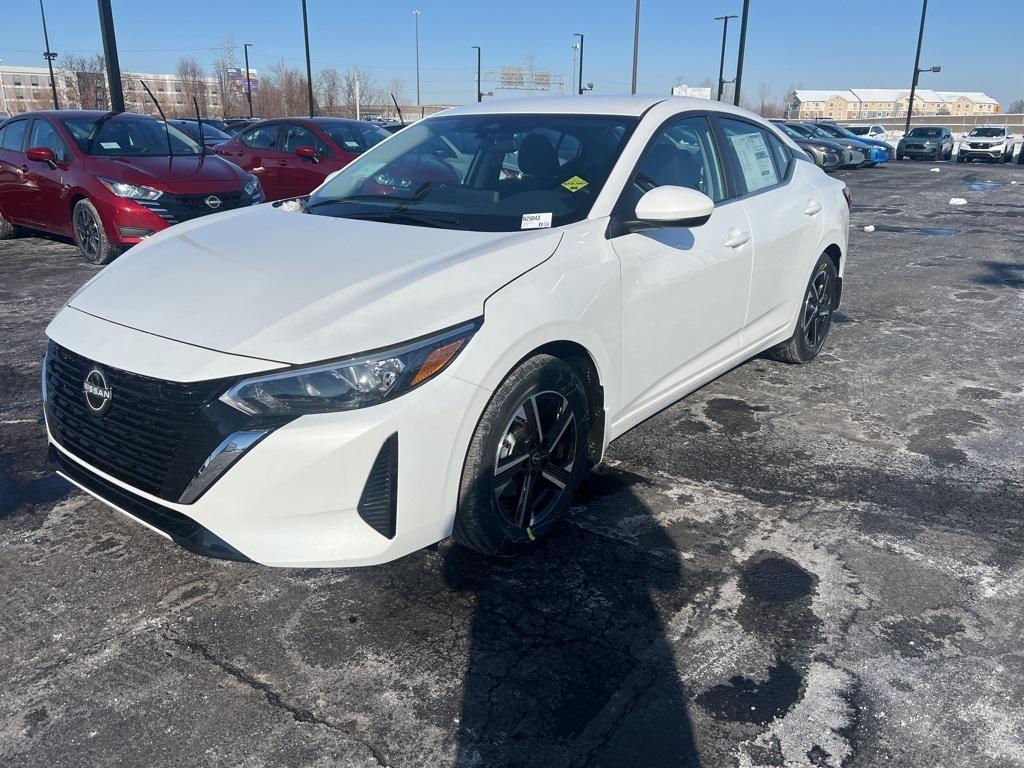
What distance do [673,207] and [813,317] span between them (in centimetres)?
258

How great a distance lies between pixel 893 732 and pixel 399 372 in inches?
67.2

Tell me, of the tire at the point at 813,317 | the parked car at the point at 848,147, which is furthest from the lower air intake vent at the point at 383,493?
the parked car at the point at 848,147

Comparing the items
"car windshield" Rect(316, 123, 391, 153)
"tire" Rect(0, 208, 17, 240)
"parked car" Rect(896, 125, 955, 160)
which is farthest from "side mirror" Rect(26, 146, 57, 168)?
"parked car" Rect(896, 125, 955, 160)

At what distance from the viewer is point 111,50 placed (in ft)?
40.4

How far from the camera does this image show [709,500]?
3.57m

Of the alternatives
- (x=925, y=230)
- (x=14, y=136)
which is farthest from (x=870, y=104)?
(x=14, y=136)

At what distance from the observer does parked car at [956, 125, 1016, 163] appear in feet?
102

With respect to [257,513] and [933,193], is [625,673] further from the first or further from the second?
[933,193]

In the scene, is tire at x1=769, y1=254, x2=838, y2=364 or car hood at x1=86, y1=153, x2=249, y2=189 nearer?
tire at x1=769, y1=254, x2=838, y2=364

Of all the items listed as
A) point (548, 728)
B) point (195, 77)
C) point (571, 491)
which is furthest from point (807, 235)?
point (195, 77)

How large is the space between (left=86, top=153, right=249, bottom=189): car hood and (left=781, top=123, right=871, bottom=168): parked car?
864 inches

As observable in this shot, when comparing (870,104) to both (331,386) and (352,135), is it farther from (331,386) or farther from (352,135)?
(331,386)

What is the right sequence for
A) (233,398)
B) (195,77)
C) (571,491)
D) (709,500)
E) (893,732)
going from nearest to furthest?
(893,732), (233,398), (571,491), (709,500), (195,77)

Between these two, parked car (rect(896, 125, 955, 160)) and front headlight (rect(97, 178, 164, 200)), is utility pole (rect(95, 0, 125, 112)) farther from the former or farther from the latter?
parked car (rect(896, 125, 955, 160))
